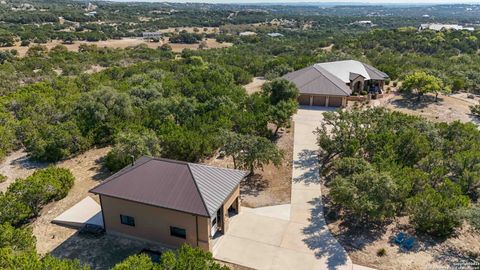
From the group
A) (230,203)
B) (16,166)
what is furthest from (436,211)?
(16,166)

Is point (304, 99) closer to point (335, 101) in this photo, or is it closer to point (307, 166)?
point (335, 101)

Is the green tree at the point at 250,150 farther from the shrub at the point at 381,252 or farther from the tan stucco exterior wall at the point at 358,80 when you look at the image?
the tan stucco exterior wall at the point at 358,80

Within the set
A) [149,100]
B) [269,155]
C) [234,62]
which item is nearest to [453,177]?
[269,155]

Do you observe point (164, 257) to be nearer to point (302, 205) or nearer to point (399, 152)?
point (302, 205)

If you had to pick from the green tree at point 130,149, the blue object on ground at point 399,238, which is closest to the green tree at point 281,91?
the green tree at point 130,149

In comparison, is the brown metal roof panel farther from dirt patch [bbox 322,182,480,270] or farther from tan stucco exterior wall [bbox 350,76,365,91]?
tan stucco exterior wall [bbox 350,76,365,91]

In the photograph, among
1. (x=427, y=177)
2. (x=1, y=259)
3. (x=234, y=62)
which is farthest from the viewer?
(x=234, y=62)
